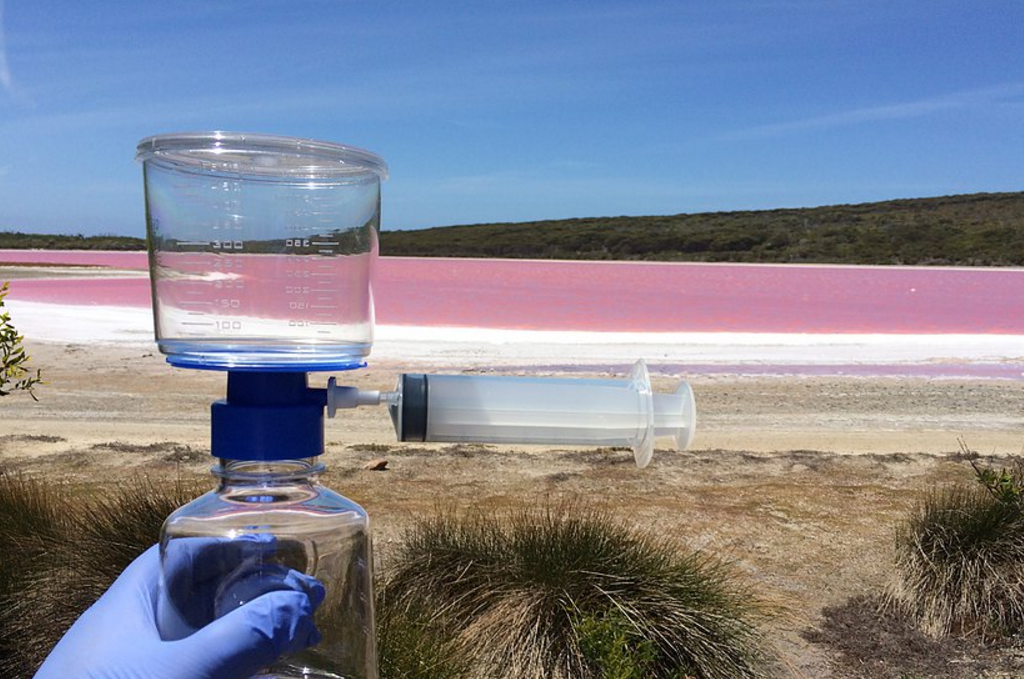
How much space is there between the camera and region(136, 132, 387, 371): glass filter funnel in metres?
1.40

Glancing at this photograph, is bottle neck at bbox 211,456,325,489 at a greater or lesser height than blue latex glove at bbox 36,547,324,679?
greater

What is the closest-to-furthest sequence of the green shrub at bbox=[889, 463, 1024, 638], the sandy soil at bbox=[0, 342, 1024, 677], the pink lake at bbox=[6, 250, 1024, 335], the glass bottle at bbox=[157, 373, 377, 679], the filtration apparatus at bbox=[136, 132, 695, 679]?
the glass bottle at bbox=[157, 373, 377, 679] → the filtration apparatus at bbox=[136, 132, 695, 679] → the green shrub at bbox=[889, 463, 1024, 638] → the sandy soil at bbox=[0, 342, 1024, 677] → the pink lake at bbox=[6, 250, 1024, 335]

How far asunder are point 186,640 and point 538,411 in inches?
24.3

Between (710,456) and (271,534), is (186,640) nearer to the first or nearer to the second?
(271,534)

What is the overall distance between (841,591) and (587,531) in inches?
67.3

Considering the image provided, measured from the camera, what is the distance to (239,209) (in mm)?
1459

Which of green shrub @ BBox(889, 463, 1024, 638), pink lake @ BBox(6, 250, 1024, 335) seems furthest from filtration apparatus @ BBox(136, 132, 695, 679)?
pink lake @ BBox(6, 250, 1024, 335)

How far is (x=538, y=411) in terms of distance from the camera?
1402mm

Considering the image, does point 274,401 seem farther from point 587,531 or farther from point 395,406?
point 587,531

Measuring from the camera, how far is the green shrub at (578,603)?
3.07 m

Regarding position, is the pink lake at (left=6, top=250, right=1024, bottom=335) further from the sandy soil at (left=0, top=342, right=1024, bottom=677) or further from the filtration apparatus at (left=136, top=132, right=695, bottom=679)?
the filtration apparatus at (left=136, top=132, right=695, bottom=679)

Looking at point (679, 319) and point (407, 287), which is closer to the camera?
point (679, 319)

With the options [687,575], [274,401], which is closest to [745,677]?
[687,575]

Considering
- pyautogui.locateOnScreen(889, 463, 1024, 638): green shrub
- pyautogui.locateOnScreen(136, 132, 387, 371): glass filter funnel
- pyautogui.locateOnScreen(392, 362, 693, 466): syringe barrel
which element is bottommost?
pyautogui.locateOnScreen(889, 463, 1024, 638): green shrub
